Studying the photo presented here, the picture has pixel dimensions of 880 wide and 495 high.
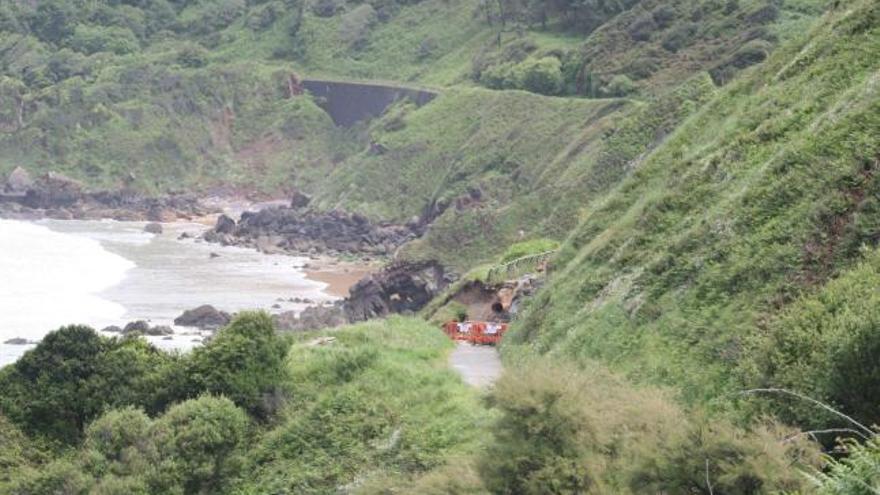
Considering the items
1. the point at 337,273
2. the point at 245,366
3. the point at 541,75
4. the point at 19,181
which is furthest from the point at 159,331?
the point at 19,181

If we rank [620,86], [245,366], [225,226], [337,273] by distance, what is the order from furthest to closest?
[225,226] < [620,86] < [337,273] < [245,366]

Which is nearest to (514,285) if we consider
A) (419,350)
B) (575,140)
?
(419,350)

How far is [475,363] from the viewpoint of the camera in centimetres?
2616

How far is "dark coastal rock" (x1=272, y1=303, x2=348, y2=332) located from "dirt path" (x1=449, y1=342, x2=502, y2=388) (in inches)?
653

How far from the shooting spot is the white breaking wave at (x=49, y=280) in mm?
48719

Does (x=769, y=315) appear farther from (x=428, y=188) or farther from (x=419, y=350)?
(x=428, y=188)

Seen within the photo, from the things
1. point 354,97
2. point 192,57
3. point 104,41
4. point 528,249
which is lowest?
point 528,249

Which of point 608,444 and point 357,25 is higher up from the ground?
point 357,25

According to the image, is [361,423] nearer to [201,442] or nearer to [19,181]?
[201,442]

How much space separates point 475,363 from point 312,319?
21514 millimetres

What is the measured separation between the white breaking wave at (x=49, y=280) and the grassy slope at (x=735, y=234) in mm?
20224

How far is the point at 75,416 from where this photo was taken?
76.0 feet

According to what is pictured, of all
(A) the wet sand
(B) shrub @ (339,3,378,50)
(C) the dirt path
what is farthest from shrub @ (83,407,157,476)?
(B) shrub @ (339,3,378,50)

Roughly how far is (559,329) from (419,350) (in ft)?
8.91
